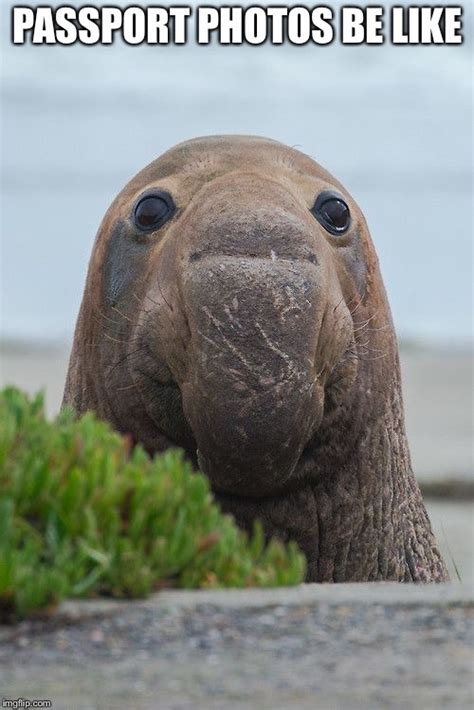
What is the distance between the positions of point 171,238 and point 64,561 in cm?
297

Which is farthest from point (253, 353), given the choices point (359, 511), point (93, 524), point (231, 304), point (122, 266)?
point (359, 511)

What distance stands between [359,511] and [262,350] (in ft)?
7.20

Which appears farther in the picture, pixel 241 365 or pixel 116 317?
pixel 116 317

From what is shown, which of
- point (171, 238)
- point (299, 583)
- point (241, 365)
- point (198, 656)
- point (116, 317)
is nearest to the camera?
point (198, 656)

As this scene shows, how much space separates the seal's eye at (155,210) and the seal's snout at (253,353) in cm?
108

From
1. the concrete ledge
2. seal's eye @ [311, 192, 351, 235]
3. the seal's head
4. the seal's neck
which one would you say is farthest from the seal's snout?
the concrete ledge

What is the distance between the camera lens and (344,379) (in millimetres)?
8031

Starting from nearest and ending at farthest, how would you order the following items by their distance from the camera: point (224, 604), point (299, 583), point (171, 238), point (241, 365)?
1. point (224, 604)
2. point (299, 583)
3. point (241, 365)
4. point (171, 238)

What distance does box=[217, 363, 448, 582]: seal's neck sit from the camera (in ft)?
28.0

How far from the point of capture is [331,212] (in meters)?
8.34

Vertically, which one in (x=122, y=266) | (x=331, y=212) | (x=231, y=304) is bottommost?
(x=231, y=304)

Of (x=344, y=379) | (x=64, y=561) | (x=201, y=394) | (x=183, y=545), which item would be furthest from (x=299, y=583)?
(x=344, y=379)

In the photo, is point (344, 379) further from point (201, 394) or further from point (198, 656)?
point (198, 656)

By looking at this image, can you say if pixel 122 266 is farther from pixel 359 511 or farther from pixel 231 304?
pixel 359 511
